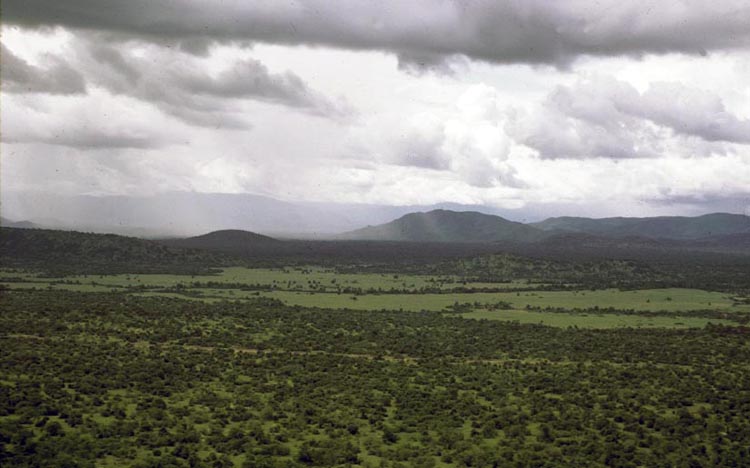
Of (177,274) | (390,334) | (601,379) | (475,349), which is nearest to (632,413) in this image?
(601,379)

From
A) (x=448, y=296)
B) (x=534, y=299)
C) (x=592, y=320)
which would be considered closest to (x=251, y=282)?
(x=448, y=296)

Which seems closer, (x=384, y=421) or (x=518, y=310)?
(x=384, y=421)

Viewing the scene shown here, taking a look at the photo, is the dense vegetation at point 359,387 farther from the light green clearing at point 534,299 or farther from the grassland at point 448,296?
the light green clearing at point 534,299

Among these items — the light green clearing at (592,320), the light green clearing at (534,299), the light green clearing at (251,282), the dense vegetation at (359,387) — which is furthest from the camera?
the light green clearing at (251,282)

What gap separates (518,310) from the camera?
5143 inches

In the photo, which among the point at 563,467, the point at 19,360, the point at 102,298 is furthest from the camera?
the point at 102,298

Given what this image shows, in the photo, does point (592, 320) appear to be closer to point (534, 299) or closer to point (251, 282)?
point (534, 299)

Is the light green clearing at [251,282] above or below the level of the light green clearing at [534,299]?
above

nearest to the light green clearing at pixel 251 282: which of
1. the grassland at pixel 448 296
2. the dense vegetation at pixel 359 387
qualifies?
the grassland at pixel 448 296

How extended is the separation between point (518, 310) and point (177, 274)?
10518 centimetres

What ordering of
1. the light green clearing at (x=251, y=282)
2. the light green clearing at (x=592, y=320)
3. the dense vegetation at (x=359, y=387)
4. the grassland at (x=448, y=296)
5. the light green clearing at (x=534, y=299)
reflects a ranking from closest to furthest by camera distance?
the dense vegetation at (x=359, y=387), the light green clearing at (x=592, y=320), the grassland at (x=448, y=296), the light green clearing at (x=534, y=299), the light green clearing at (x=251, y=282)

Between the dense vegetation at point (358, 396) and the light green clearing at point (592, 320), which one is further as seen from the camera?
the light green clearing at point (592, 320)

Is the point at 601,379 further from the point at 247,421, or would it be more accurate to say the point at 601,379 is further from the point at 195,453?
the point at 195,453

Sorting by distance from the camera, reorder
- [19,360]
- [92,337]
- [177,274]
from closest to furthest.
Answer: [19,360] → [92,337] → [177,274]
